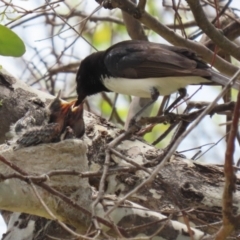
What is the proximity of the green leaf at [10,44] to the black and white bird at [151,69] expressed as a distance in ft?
4.18

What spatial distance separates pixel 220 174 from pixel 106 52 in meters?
1.23

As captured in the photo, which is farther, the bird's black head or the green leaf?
the bird's black head

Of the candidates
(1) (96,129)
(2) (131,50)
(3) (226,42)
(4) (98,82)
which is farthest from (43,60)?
(3) (226,42)

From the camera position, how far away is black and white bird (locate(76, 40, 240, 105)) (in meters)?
3.64

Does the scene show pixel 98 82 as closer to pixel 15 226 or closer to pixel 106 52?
pixel 106 52

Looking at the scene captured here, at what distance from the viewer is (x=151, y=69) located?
3824 mm

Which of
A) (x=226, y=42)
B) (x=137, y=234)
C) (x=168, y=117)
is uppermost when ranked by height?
(x=226, y=42)

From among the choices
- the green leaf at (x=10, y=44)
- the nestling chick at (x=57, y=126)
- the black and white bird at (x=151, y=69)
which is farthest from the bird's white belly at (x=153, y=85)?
the green leaf at (x=10, y=44)

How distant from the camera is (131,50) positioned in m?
3.93

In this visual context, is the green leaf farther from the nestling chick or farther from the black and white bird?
the black and white bird

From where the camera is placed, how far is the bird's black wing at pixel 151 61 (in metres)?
3.65

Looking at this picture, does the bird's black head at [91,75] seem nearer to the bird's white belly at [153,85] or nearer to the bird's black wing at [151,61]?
the bird's black wing at [151,61]

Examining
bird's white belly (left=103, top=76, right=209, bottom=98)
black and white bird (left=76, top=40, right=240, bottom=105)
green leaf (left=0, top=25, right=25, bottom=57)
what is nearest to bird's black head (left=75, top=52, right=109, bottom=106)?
black and white bird (left=76, top=40, right=240, bottom=105)

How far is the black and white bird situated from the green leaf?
1.27 m
